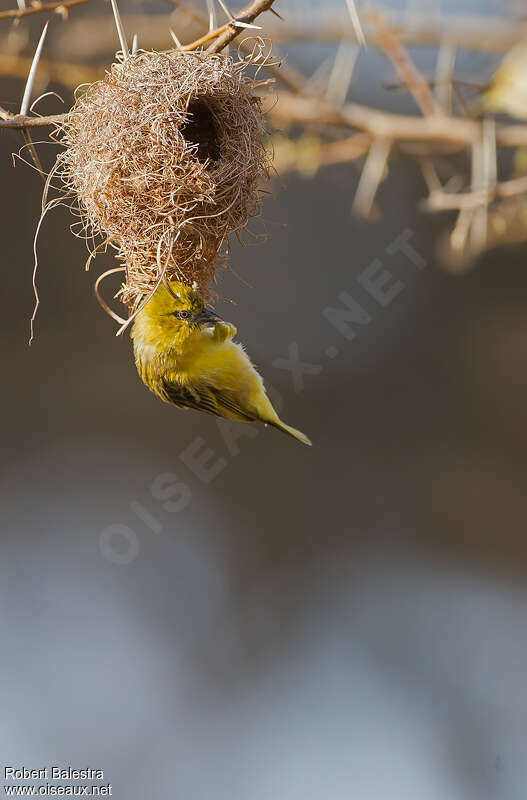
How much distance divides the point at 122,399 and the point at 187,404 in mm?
2290

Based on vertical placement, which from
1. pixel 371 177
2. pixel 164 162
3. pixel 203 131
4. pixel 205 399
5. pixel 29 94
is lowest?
pixel 205 399

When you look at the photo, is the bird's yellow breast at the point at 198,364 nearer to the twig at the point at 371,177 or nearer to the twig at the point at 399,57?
the twig at the point at 371,177

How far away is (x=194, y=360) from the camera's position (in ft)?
4.97

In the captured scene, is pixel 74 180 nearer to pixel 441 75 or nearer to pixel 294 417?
pixel 441 75

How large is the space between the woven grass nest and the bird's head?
2.2 inches

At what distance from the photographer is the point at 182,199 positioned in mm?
1435

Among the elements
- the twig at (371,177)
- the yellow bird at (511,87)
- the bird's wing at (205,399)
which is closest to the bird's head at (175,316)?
the bird's wing at (205,399)

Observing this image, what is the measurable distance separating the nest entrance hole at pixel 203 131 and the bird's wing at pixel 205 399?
1.38ft

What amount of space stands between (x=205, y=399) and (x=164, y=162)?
44 cm

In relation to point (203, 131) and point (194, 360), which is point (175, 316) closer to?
point (194, 360)

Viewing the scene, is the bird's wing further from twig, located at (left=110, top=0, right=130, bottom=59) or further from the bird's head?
twig, located at (left=110, top=0, right=130, bottom=59)

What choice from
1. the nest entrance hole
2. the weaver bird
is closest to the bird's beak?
the weaver bird

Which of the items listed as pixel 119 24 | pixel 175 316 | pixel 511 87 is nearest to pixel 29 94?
Answer: pixel 119 24

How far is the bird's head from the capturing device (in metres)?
1.40
